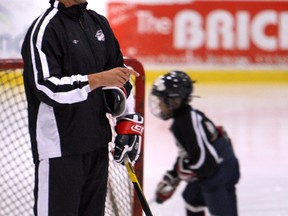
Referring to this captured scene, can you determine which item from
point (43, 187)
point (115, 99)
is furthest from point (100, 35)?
point (43, 187)

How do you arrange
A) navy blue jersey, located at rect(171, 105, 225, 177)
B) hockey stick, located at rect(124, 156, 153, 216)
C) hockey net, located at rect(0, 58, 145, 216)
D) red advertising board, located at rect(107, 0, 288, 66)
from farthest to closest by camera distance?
red advertising board, located at rect(107, 0, 288, 66) < hockey net, located at rect(0, 58, 145, 216) < navy blue jersey, located at rect(171, 105, 225, 177) < hockey stick, located at rect(124, 156, 153, 216)

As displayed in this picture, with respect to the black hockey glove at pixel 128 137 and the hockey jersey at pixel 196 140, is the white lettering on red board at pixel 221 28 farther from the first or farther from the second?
the black hockey glove at pixel 128 137

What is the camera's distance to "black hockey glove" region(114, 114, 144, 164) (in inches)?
90.4

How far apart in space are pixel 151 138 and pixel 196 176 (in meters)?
2.64

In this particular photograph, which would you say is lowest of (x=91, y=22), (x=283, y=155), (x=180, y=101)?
(x=283, y=155)

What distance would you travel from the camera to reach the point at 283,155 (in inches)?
197

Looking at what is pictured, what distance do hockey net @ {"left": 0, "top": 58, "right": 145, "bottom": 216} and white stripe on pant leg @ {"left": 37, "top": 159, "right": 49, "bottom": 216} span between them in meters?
0.82

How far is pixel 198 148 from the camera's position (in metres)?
2.79

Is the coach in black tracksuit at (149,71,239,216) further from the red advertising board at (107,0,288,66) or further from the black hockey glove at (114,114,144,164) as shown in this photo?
the red advertising board at (107,0,288,66)

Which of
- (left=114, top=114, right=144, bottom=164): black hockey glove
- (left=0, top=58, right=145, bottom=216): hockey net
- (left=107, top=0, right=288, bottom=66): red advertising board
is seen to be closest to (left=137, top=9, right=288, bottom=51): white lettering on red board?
(left=107, top=0, right=288, bottom=66): red advertising board

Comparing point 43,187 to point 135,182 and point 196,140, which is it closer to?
point 135,182

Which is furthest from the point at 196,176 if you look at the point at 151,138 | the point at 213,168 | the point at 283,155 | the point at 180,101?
the point at 151,138

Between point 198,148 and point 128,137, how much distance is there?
0.54 m

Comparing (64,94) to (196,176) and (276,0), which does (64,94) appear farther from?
(276,0)
